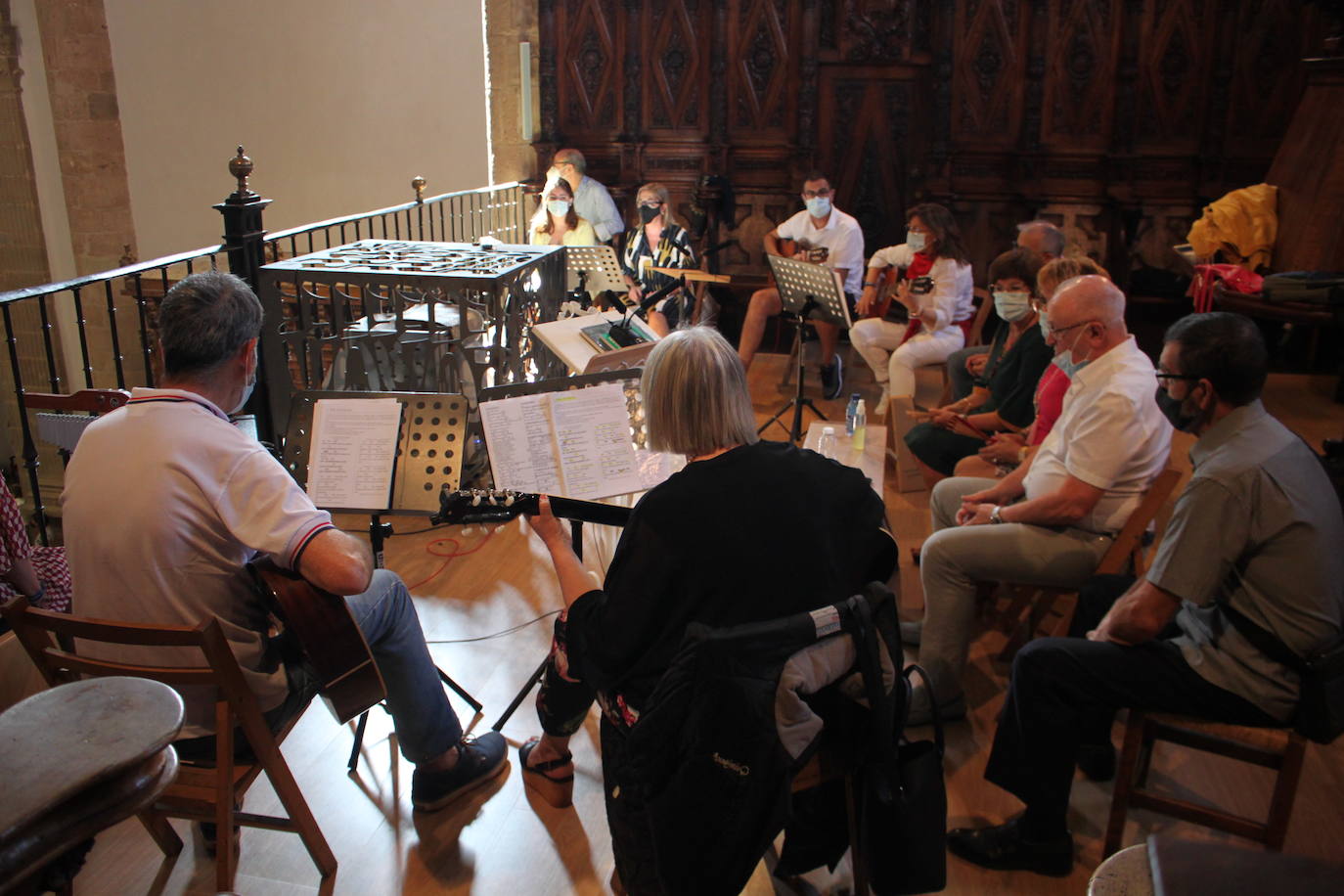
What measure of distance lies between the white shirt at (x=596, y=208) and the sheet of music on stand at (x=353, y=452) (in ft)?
16.6

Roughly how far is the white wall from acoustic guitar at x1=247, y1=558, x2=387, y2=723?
7024 mm

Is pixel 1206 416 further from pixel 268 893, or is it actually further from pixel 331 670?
pixel 268 893

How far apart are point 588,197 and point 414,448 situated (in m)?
5.10

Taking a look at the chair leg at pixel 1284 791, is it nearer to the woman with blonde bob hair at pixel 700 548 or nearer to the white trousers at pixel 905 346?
the woman with blonde bob hair at pixel 700 548

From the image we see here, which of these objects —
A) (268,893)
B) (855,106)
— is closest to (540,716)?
(268,893)

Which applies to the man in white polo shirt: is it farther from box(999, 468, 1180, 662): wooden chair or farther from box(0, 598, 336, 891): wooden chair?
box(999, 468, 1180, 662): wooden chair

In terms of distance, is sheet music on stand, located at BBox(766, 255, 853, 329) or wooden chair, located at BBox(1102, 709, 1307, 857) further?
sheet music on stand, located at BBox(766, 255, 853, 329)

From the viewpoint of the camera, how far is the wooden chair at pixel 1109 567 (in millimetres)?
2770

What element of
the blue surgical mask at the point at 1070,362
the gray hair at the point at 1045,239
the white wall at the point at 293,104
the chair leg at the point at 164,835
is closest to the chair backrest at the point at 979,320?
the gray hair at the point at 1045,239

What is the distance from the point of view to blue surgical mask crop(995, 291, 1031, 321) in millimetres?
4172

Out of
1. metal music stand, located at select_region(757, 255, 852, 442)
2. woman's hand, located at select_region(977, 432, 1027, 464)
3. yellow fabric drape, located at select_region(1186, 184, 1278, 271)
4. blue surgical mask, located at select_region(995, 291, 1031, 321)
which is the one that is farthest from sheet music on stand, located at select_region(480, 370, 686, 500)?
yellow fabric drape, located at select_region(1186, 184, 1278, 271)

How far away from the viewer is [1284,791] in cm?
226

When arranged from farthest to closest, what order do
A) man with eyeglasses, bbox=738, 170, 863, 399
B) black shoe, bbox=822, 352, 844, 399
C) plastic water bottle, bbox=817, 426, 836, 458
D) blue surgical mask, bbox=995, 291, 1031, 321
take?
man with eyeglasses, bbox=738, 170, 863, 399 → black shoe, bbox=822, 352, 844, 399 → blue surgical mask, bbox=995, 291, 1031, 321 → plastic water bottle, bbox=817, 426, 836, 458

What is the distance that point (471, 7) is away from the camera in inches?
327
